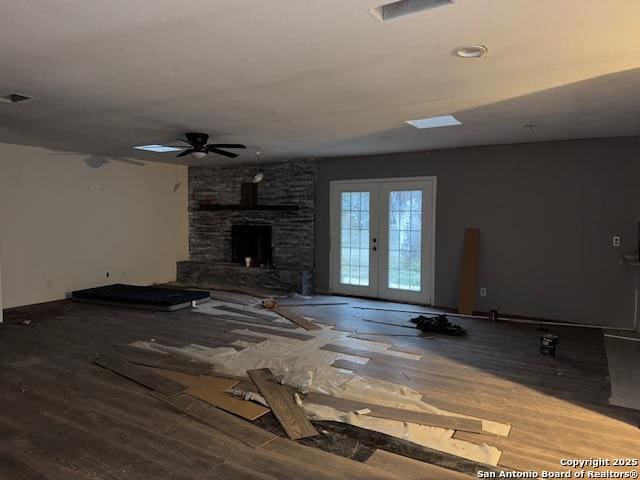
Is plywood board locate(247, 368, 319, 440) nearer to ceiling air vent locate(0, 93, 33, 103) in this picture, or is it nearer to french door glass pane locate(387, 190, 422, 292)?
ceiling air vent locate(0, 93, 33, 103)

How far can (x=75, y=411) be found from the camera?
10.7 ft

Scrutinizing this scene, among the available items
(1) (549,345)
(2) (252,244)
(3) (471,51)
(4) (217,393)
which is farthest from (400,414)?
(2) (252,244)

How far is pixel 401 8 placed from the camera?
7.48ft

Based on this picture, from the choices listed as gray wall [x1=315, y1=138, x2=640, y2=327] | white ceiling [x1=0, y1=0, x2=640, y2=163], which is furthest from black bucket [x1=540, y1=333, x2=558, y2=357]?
white ceiling [x1=0, y1=0, x2=640, y2=163]

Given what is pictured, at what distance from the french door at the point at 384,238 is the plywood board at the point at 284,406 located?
3651mm

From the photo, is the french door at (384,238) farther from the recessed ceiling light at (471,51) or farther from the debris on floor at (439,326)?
the recessed ceiling light at (471,51)

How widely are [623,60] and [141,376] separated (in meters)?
4.38

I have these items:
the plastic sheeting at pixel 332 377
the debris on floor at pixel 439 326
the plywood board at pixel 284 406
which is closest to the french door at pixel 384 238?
the debris on floor at pixel 439 326

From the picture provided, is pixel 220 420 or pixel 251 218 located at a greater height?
pixel 251 218

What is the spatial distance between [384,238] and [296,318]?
2.18 metres

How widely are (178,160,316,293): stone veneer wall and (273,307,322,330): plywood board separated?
1400 millimetres

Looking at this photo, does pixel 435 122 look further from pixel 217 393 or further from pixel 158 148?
pixel 158 148

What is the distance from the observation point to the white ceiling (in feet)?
7.56

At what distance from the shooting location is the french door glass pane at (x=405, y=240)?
7.02m
